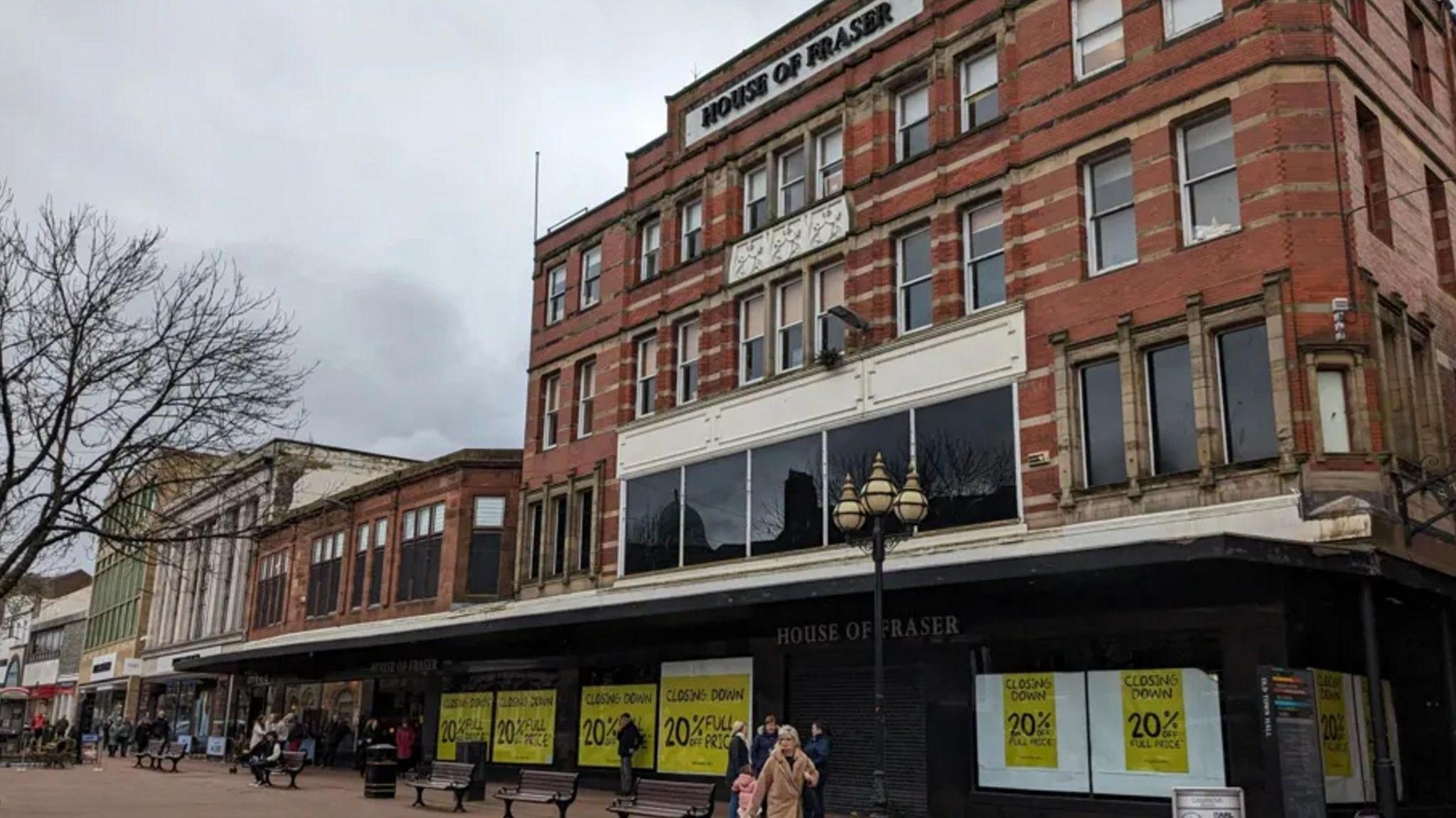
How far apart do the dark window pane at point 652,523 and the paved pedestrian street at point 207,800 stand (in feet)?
15.8

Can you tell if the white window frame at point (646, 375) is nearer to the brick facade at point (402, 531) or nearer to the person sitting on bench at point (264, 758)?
the brick facade at point (402, 531)

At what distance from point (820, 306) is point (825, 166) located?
2.97 meters

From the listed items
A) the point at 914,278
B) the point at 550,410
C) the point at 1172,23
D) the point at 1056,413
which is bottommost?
the point at 1056,413

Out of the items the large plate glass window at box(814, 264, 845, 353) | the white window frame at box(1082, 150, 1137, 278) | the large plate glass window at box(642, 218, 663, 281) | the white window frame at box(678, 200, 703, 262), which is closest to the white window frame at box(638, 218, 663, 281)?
the large plate glass window at box(642, 218, 663, 281)

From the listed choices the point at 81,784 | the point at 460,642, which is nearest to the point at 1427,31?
the point at 460,642

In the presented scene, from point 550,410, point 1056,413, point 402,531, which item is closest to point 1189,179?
point 1056,413

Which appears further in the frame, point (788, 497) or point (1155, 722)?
point (788, 497)

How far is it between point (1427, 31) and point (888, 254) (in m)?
10.2

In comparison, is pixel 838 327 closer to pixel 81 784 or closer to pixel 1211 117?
pixel 1211 117

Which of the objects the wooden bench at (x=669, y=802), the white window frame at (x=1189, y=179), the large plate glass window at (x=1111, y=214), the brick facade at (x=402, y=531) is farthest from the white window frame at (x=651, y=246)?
the wooden bench at (x=669, y=802)

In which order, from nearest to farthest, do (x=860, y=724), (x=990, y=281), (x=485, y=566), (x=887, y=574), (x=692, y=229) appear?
(x=887, y=574) → (x=860, y=724) → (x=990, y=281) → (x=692, y=229) → (x=485, y=566)

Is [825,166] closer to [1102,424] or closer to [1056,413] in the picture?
[1056,413]

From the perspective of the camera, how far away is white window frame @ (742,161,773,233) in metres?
26.1

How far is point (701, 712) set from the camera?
78.0ft
